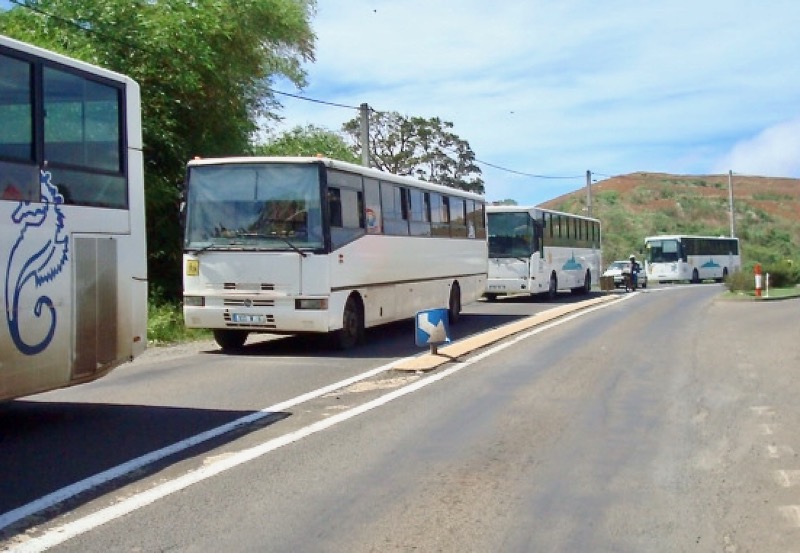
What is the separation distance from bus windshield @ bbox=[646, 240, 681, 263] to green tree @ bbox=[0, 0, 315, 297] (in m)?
37.7

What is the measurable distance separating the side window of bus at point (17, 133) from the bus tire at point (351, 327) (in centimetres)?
836

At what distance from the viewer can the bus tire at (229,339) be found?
53.3 feet

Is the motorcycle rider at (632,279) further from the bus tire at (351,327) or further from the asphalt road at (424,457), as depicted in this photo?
the asphalt road at (424,457)

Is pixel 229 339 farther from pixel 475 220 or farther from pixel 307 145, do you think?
pixel 307 145

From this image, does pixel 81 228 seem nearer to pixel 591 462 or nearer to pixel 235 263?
pixel 591 462

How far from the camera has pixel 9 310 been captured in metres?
7.53

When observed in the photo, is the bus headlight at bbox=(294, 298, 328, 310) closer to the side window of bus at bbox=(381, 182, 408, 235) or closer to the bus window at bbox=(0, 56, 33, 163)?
Answer: the side window of bus at bbox=(381, 182, 408, 235)

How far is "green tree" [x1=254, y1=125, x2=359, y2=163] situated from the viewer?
30297 mm

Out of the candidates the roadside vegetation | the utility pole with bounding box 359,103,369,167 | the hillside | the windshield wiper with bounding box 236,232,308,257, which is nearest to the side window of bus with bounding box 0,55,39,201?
the windshield wiper with bounding box 236,232,308,257

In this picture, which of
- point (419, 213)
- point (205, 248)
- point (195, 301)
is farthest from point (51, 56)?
point (419, 213)

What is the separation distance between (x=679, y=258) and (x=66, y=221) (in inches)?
2123

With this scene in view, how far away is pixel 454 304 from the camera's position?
893 inches

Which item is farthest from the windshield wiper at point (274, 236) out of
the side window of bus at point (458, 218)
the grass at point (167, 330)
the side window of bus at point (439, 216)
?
the side window of bus at point (458, 218)

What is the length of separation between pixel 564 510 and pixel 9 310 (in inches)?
179
